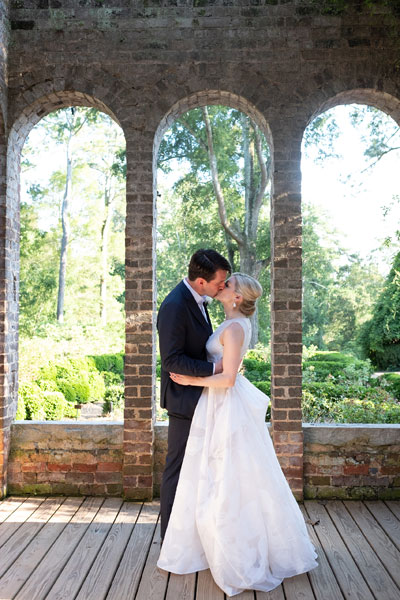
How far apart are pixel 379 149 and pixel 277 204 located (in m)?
7.49

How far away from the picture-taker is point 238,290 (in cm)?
303

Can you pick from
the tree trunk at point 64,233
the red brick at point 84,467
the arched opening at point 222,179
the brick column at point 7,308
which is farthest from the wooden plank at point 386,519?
the tree trunk at point 64,233

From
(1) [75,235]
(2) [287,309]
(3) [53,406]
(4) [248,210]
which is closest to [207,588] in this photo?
(2) [287,309]

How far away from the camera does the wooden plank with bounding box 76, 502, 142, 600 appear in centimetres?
280

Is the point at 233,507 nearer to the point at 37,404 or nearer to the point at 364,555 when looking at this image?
the point at 364,555

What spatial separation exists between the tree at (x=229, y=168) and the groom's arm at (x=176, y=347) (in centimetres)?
1113

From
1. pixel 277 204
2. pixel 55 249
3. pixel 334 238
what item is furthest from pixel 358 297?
pixel 277 204

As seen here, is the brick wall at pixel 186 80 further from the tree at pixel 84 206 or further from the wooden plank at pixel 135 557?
the tree at pixel 84 206

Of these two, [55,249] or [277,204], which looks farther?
[55,249]

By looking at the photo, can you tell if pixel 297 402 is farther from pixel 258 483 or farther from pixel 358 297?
pixel 358 297

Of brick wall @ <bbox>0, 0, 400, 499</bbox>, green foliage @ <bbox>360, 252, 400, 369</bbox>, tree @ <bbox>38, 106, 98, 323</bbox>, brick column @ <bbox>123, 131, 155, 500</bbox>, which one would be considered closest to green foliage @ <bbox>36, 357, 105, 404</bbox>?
brick column @ <bbox>123, 131, 155, 500</bbox>

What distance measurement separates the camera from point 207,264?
118 inches

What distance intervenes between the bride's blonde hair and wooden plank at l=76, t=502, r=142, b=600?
1.72 m

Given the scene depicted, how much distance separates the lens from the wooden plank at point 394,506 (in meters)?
4.00
